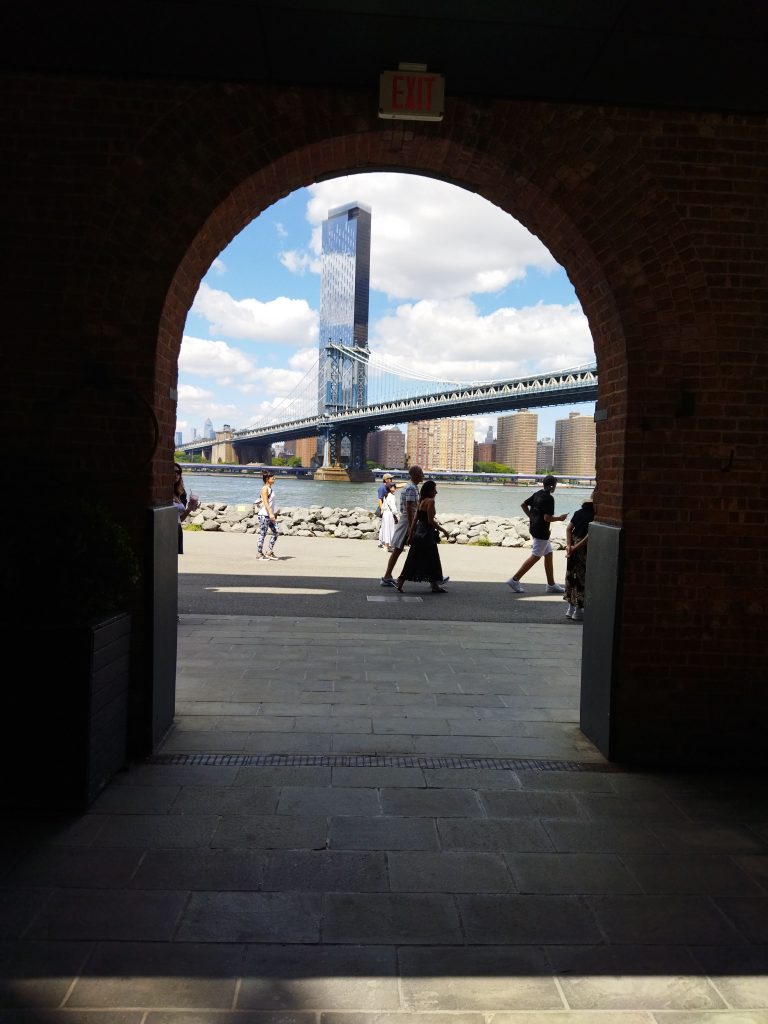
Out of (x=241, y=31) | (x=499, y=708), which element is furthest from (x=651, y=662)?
(x=241, y=31)

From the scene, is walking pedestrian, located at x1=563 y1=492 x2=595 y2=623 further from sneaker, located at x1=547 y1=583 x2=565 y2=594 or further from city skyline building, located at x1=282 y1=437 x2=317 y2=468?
city skyline building, located at x1=282 y1=437 x2=317 y2=468

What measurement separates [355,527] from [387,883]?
60.4 ft

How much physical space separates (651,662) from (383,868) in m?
2.00

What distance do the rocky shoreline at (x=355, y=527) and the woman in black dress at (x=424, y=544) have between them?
8953 millimetres

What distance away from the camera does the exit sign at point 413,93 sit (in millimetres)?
3988

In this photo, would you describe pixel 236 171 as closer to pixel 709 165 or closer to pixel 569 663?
pixel 709 165

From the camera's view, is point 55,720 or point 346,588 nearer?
point 55,720

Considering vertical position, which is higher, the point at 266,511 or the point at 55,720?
the point at 266,511

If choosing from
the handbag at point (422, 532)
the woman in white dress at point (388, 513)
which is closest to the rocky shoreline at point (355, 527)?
the woman in white dress at point (388, 513)

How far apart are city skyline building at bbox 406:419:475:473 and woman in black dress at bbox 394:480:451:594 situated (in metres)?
40.8

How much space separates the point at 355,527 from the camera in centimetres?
2134

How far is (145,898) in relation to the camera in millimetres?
2812

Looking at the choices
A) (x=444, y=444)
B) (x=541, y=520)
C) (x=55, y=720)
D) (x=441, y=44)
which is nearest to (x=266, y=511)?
(x=541, y=520)

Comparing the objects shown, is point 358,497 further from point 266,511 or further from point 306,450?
point 266,511
